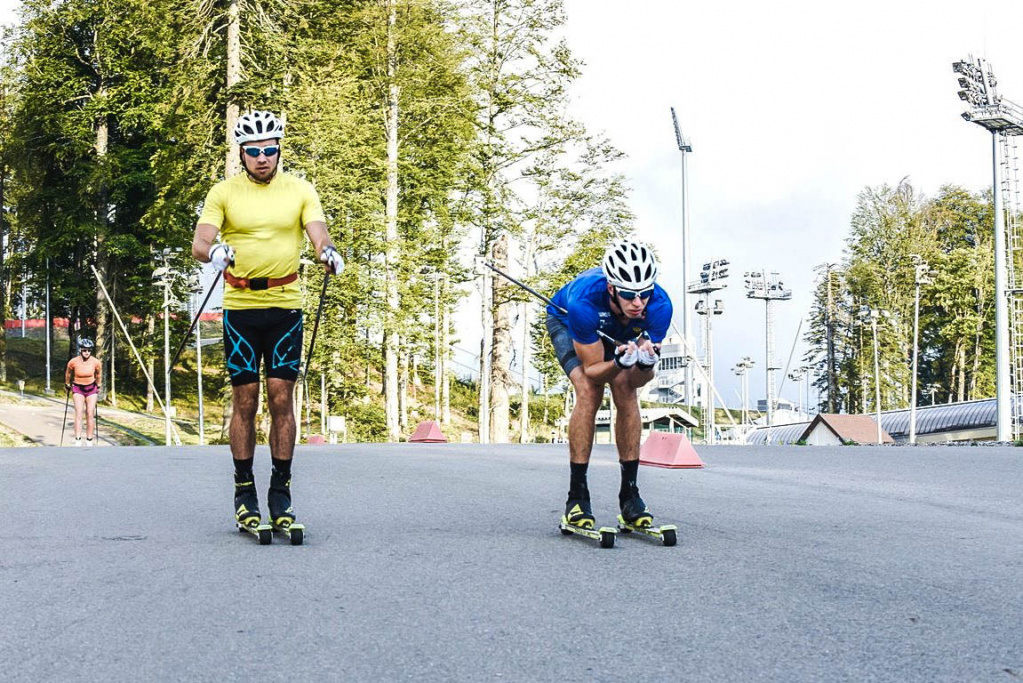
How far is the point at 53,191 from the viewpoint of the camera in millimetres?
45094

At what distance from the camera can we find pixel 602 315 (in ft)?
20.6

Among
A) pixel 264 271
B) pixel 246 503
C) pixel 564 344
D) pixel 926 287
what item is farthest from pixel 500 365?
pixel 926 287

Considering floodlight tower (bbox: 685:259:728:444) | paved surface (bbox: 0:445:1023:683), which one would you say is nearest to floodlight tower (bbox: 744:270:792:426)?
floodlight tower (bbox: 685:259:728:444)

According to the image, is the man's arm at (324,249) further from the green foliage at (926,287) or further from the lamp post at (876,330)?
the green foliage at (926,287)

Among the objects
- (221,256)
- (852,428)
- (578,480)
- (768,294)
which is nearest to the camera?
(221,256)

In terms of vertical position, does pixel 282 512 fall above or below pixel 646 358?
below

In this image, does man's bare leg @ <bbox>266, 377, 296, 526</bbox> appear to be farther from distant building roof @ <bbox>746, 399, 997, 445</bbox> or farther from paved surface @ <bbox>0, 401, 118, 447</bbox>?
distant building roof @ <bbox>746, 399, 997, 445</bbox>

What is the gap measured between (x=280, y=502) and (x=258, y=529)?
246 mm

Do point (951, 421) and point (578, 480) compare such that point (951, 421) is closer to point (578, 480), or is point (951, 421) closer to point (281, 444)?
point (578, 480)

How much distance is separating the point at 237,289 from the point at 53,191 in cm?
4251

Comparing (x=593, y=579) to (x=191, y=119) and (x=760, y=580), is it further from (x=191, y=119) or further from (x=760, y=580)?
(x=191, y=119)

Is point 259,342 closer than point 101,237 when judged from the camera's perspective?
Yes

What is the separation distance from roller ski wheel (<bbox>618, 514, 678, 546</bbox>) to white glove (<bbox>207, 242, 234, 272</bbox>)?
255 cm

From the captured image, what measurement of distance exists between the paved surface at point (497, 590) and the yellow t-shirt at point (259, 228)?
1306mm
